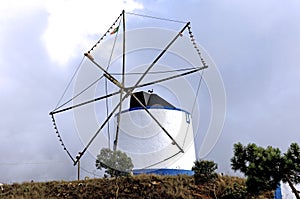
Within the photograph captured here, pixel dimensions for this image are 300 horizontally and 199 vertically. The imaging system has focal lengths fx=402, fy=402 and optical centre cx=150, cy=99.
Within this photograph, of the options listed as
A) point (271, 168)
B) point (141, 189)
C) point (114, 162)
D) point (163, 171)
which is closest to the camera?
point (271, 168)

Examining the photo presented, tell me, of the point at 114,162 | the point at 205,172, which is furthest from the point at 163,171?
the point at 205,172

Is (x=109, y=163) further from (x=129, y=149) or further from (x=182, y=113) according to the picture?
(x=182, y=113)

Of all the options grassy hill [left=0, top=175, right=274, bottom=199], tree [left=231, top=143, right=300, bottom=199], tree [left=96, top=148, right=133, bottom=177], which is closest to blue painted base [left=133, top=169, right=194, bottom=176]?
tree [left=96, top=148, right=133, bottom=177]

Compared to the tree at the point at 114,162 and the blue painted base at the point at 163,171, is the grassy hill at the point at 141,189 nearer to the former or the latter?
the tree at the point at 114,162

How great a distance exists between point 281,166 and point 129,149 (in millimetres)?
10888

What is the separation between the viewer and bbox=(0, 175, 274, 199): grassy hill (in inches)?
528

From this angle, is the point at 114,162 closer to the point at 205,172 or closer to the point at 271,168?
the point at 205,172

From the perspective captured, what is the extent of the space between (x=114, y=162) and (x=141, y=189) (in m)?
3.35

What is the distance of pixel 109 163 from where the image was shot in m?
17.1

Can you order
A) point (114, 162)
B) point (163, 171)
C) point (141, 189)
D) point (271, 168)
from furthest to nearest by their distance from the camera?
point (163, 171) → point (114, 162) → point (141, 189) → point (271, 168)

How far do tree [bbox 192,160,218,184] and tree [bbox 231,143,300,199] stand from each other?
14.4ft

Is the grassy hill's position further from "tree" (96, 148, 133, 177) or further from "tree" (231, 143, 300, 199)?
"tree" (231, 143, 300, 199)

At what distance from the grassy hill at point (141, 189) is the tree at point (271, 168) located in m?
3.23

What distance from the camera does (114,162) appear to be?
17.0m
